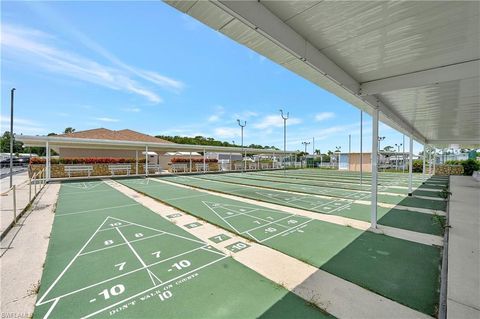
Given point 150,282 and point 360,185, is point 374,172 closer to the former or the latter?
point 150,282

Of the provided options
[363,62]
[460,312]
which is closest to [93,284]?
[460,312]

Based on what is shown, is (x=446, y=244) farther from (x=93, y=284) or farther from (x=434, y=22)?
(x=93, y=284)

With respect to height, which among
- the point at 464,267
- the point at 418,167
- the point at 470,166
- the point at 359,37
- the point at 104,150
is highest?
the point at 359,37

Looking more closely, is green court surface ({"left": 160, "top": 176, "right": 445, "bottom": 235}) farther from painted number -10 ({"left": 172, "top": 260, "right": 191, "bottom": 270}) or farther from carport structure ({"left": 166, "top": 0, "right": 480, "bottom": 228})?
painted number -10 ({"left": 172, "top": 260, "right": 191, "bottom": 270})

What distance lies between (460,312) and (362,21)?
3.60 m

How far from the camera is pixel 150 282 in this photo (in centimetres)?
325

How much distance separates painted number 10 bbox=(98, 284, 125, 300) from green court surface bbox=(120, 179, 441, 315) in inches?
106

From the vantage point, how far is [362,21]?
2805 millimetres

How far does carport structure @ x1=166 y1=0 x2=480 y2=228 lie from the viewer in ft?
8.16

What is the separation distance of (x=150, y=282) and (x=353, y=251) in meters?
3.68

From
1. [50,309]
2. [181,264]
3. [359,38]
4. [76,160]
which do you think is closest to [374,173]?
[359,38]

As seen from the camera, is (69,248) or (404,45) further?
(69,248)

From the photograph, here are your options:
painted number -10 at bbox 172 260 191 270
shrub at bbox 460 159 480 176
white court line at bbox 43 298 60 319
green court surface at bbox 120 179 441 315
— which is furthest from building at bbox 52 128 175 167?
shrub at bbox 460 159 480 176

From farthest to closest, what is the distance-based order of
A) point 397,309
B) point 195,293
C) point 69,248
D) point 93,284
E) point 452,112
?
point 452,112, point 69,248, point 93,284, point 195,293, point 397,309
